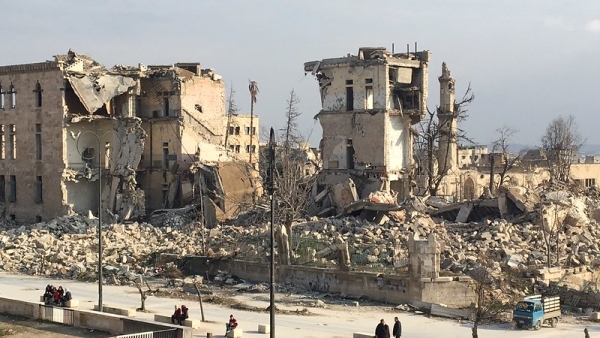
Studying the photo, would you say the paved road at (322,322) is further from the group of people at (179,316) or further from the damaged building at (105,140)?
the damaged building at (105,140)

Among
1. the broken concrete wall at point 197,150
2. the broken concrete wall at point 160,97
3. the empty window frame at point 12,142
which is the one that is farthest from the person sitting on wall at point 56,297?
the empty window frame at point 12,142

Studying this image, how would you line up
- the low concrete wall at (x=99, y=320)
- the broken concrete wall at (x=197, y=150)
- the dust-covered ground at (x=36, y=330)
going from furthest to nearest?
the broken concrete wall at (x=197, y=150) → the dust-covered ground at (x=36, y=330) → the low concrete wall at (x=99, y=320)

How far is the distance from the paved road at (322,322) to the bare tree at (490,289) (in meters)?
0.76

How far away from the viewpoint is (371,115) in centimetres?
4456

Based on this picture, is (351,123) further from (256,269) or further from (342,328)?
(342,328)

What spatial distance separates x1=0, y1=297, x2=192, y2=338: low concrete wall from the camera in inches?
815

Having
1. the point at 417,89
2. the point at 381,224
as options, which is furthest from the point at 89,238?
the point at 417,89

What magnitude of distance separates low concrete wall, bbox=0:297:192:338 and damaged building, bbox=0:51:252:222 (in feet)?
67.2

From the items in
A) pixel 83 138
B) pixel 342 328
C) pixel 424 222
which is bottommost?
pixel 342 328

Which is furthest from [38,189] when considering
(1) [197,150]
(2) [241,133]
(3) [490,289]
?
(2) [241,133]

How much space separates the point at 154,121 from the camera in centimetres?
4997

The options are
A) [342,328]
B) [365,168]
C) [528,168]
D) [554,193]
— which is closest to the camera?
[342,328]

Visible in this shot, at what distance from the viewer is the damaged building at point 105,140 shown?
4719 cm

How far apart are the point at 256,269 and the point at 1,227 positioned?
22.2 m
